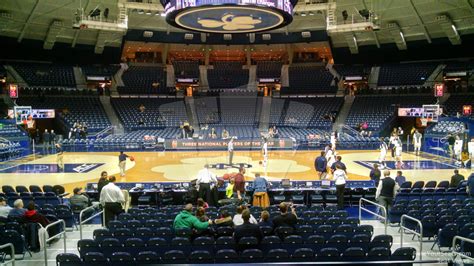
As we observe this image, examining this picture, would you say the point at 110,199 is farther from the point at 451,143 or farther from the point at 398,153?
the point at 451,143

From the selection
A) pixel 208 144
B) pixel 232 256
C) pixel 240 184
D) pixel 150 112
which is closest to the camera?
pixel 232 256

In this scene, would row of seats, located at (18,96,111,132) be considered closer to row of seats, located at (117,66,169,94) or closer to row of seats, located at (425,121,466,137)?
row of seats, located at (117,66,169,94)

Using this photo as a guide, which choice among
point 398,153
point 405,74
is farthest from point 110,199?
point 405,74

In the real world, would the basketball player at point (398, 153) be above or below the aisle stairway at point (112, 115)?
below

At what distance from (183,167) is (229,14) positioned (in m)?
11.3

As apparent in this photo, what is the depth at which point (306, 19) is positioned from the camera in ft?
144

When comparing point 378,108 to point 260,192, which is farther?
point 378,108

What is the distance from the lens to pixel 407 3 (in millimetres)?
35688

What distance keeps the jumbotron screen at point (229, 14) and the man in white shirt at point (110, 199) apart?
255 inches

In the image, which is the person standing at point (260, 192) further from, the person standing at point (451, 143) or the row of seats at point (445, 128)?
the row of seats at point (445, 128)

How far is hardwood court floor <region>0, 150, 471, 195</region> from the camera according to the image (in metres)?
21.8

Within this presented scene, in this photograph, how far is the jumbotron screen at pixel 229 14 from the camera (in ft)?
46.6

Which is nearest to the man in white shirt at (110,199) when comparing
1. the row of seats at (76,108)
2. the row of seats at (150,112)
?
the row of seats at (76,108)

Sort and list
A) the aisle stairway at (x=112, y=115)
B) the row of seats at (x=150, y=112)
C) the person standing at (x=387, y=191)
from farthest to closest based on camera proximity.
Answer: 1. the row of seats at (x=150, y=112)
2. the aisle stairway at (x=112, y=115)
3. the person standing at (x=387, y=191)
